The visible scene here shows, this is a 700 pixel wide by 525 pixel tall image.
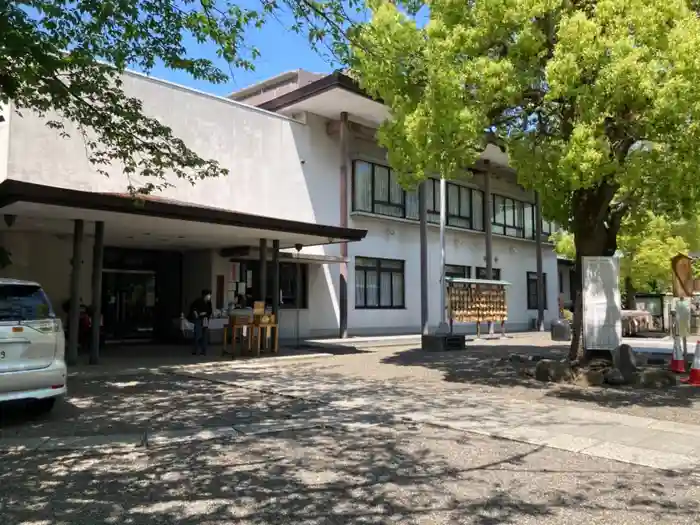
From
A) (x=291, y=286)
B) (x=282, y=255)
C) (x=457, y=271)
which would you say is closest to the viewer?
(x=282, y=255)

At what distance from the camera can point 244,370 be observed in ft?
41.2

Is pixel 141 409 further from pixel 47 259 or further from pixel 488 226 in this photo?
pixel 488 226

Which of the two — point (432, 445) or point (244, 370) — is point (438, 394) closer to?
point (432, 445)

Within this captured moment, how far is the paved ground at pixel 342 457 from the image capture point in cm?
470

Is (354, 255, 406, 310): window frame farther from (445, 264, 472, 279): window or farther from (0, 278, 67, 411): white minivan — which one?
(0, 278, 67, 411): white minivan

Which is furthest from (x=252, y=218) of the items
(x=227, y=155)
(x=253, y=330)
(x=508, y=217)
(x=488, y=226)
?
(x=508, y=217)

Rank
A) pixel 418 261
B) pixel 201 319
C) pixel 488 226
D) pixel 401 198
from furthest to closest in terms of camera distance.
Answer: pixel 488 226
pixel 418 261
pixel 401 198
pixel 201 319

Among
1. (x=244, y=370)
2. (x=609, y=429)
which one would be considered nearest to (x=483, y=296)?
(x=244, y=370)

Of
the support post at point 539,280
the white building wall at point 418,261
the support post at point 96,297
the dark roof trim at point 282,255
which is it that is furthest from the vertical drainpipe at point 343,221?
the support post at point 539,280

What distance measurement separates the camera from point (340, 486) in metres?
5.24

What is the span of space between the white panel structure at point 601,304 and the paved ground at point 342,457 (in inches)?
54.4

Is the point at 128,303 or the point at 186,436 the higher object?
the point at 128,303

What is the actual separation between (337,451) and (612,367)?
6.90 meters

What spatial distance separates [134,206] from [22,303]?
454 centimetres
